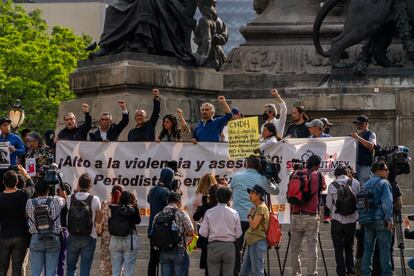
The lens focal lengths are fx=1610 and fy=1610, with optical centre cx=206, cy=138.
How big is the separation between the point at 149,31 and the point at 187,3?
1.04 metres

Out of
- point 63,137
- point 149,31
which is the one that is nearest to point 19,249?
point 63,137

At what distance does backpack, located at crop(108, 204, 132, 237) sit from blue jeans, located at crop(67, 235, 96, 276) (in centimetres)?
31

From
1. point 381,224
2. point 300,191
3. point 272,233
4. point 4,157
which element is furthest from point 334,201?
point 4,157

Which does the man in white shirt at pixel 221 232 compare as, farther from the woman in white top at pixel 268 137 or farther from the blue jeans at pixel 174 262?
the woman in white top at pixel 268 137

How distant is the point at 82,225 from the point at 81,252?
41 centimetres

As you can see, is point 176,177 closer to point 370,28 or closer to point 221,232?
point 221,232

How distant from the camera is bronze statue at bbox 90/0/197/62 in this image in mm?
27000

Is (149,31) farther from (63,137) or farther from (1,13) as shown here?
(1,13)

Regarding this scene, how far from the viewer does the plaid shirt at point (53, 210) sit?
18.8 m

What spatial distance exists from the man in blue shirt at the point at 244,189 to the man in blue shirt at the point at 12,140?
386cm

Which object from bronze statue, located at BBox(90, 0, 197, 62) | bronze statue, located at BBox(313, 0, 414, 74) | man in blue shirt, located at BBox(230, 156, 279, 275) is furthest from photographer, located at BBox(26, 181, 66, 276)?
bronze statue, located at BBox(313, 0, 414, 74)

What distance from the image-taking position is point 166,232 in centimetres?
1858

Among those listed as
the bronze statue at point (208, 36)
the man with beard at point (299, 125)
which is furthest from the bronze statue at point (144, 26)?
the man with beard at point (299, 125)

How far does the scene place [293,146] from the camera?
22.1m
